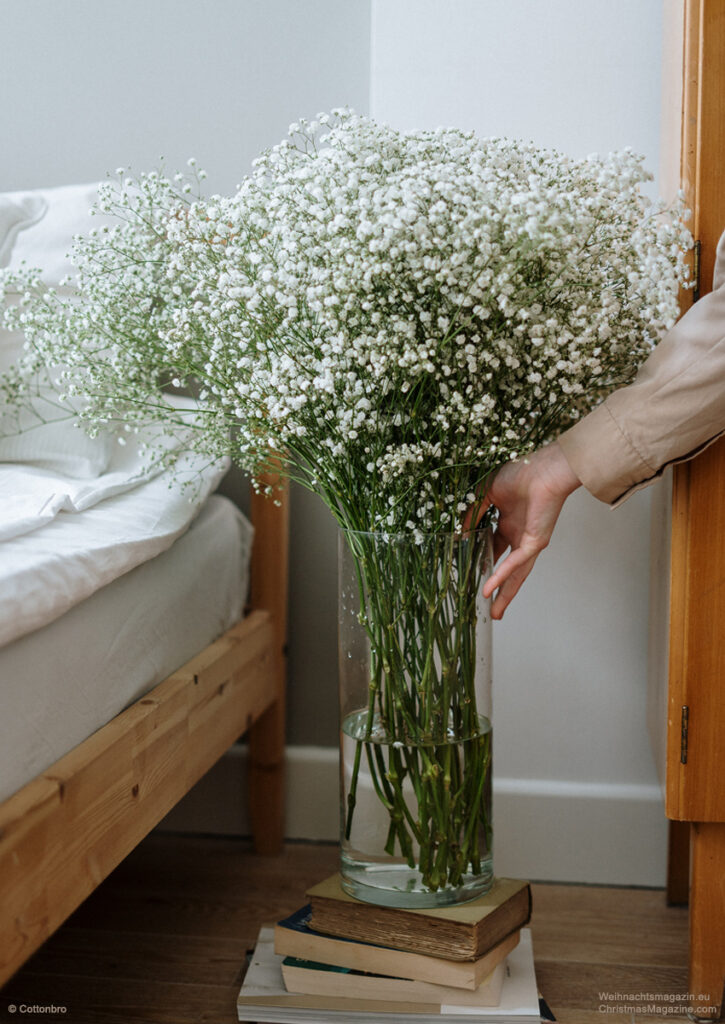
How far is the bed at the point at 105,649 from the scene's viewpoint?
0.90m

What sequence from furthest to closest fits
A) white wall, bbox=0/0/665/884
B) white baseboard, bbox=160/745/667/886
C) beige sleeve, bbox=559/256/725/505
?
white baseboard, bbox=160/745/667/886, white wall, bbox=0/0/665/884, beige sleeve, bbox=559/256/725/505

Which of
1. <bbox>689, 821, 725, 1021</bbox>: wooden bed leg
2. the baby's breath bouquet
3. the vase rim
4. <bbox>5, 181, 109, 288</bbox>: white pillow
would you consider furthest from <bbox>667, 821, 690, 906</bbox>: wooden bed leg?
<bbox>5, 181, 109, 288</bbox>: white pillow

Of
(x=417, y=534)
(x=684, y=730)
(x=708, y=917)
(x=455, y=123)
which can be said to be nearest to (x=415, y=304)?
(x=417, y=534)

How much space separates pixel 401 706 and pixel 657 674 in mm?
511

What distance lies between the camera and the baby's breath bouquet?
2.92ft

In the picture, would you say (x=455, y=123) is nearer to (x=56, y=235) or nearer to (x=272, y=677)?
(x=56, y=235)

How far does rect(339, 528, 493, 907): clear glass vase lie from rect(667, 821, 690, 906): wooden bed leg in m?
0.51

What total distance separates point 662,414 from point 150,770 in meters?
0.70

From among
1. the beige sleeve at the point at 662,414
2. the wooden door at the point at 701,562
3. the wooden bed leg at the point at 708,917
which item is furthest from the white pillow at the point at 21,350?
the wooden bed leg at the point at 708,917

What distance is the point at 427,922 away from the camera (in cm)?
108

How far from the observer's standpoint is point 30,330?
3.92 ft

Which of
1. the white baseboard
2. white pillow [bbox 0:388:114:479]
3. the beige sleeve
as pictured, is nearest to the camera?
the beige sleeve

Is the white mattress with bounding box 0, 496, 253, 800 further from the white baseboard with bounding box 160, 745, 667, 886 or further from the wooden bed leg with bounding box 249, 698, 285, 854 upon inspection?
the white baseboard with bounding box 160, 745, 667, 886

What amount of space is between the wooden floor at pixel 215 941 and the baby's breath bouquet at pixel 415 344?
327 mm
